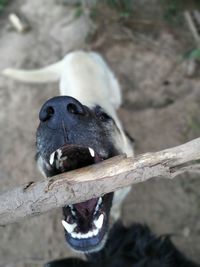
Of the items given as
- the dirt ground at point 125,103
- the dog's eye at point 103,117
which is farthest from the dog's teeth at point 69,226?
the dirt ground at point 125,103

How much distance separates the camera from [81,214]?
2500mm

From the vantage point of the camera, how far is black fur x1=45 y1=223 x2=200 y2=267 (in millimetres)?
3051

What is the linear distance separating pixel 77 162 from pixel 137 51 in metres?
2.80

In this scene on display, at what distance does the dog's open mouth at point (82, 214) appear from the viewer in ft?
7.86

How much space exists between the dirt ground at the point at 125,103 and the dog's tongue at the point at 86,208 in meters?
1.56

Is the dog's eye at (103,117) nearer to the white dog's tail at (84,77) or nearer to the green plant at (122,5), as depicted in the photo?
the white dog's tail at (84,77)

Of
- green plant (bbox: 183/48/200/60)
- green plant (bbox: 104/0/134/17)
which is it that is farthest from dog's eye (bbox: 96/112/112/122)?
green plant (bbox: 104/0/134/17)

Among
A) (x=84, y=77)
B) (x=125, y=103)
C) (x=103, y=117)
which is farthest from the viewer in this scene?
(x=125, y=103)

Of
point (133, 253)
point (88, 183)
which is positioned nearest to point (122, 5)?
point (133, 253)

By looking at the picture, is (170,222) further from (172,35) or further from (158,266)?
(172,35)

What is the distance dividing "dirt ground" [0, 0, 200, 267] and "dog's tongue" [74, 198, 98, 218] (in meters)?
1.56

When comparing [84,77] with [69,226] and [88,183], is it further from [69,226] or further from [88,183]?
[88,183]

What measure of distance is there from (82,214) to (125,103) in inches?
91.9

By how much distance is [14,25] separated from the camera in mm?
5371
